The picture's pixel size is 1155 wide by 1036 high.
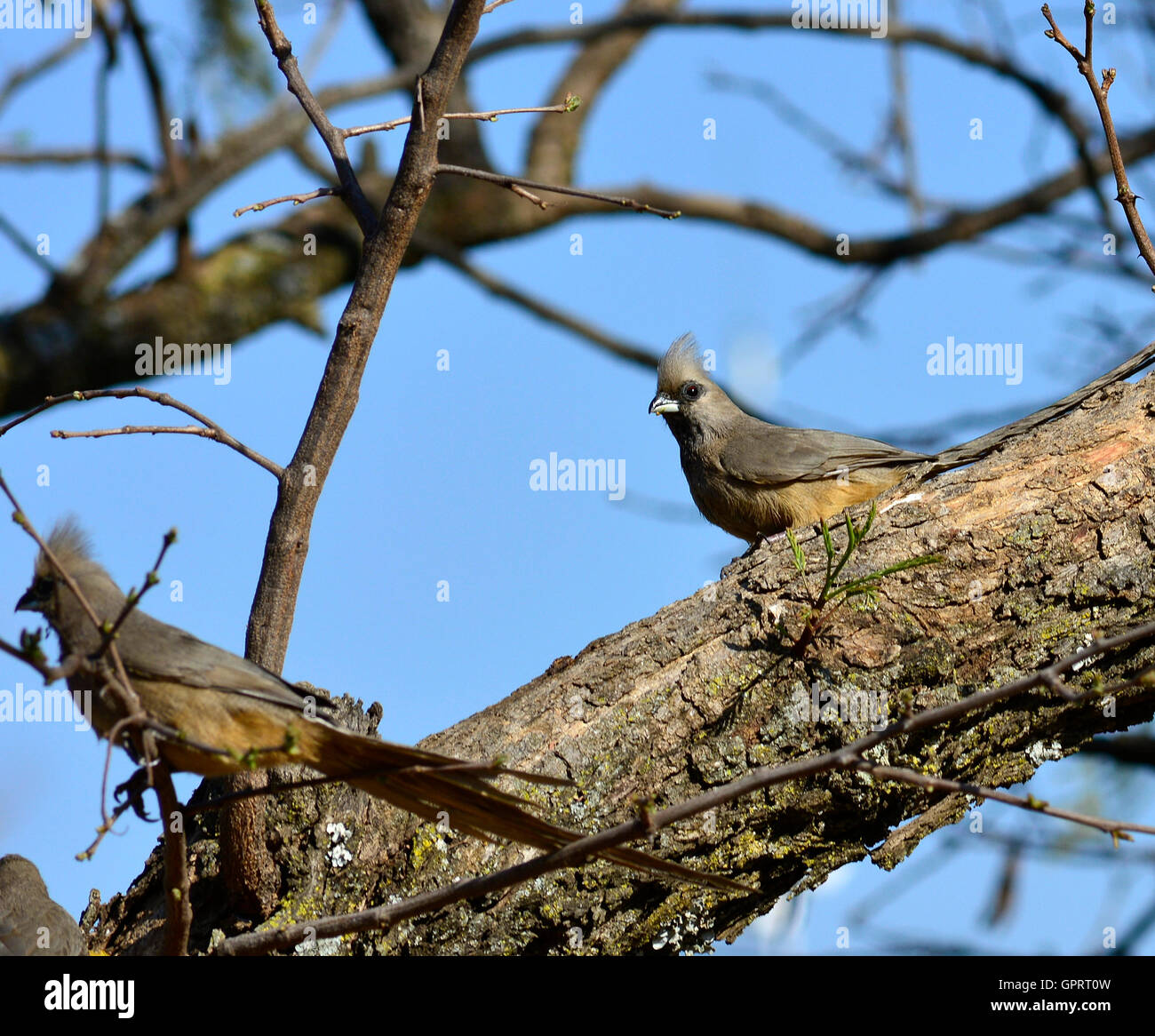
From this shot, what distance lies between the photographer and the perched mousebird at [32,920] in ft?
12.2

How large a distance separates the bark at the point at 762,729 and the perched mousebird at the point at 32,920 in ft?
0.41

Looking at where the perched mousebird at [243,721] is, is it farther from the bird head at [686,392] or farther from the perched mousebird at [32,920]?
the bird head at [686,392]

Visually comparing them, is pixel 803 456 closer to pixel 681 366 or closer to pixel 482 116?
pixel 681 366

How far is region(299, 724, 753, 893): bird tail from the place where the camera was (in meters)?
2.79

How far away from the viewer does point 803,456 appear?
6672mm

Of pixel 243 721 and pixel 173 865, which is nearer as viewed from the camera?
pixel 173 865

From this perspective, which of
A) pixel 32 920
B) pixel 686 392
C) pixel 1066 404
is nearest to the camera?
pixel 32 920

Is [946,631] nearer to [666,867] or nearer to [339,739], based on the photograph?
[666,867]

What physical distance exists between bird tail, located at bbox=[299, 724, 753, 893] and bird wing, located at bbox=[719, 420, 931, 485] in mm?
3837

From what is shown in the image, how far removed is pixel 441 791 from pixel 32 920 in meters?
1.76

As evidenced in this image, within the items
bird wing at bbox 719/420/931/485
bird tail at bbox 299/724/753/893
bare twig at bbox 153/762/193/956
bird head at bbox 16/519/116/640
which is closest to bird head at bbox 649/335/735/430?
bird wing at bbox 719/420/931/485

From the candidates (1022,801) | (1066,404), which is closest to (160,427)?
(1022,801)
